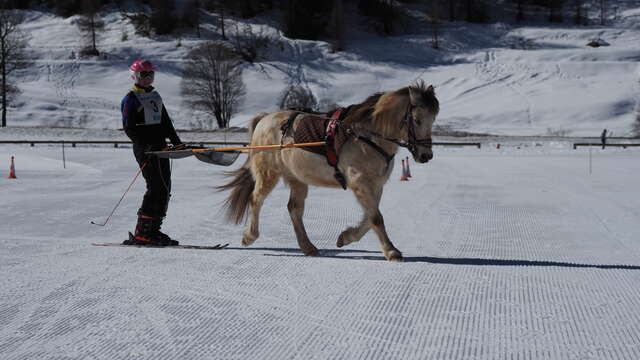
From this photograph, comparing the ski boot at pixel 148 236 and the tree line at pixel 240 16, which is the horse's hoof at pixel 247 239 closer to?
the ski boot at pixel 148 236

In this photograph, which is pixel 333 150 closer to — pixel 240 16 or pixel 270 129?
pixel 270 129

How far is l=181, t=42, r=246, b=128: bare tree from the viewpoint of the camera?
49.8 metres

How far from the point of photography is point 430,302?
195 inches

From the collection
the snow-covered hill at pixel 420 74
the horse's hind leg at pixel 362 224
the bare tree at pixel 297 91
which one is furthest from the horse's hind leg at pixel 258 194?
the snow-covered hill at pixel 420 74

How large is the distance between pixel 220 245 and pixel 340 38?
62.5 meters

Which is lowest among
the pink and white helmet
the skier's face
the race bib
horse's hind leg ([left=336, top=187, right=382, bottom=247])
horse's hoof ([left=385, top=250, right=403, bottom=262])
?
horse's hoof ([left=385, top=250, right=403, bottom=262])

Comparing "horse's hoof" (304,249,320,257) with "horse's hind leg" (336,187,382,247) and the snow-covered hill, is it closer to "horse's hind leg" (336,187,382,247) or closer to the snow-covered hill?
"horse's hind leg" (336,187,382,247)

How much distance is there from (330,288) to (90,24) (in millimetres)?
64535

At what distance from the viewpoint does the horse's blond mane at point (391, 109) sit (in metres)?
6.69

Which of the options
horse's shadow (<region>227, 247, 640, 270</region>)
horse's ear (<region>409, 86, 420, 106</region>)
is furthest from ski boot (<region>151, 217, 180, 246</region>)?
horse's ear (<region>409, 86, 420, 106</region>)

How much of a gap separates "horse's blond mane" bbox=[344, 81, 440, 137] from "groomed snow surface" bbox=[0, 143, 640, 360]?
1319mm

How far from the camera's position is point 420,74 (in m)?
62.8

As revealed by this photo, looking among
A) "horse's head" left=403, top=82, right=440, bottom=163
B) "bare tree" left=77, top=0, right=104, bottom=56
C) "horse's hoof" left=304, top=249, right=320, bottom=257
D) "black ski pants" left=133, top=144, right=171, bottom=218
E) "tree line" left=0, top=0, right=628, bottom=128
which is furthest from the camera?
"bare tree" left=77, top=0, right=104, bottom=56

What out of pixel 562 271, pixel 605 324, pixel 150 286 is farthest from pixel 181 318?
pixel 562 271
